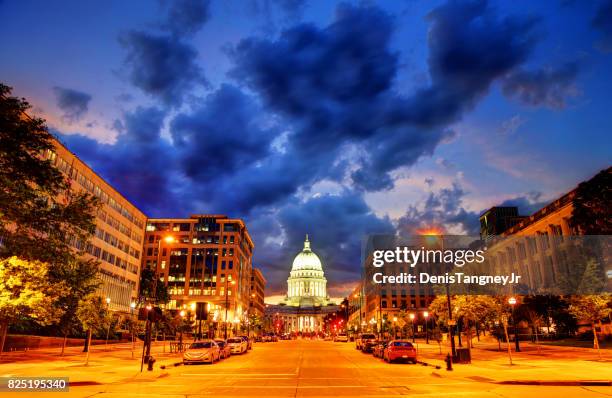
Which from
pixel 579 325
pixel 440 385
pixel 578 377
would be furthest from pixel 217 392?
pixel 579 325

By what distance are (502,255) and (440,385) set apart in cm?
8901

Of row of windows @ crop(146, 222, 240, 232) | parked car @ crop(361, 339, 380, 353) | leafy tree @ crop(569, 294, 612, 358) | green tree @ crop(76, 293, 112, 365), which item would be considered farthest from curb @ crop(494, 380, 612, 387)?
row of windows @ crop(146, 222, 240, 232)

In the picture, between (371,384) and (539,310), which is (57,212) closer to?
(371,384)

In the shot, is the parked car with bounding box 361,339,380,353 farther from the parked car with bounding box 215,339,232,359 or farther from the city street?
the city street

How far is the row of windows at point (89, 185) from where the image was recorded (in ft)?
221

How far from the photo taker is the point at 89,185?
77688 mm

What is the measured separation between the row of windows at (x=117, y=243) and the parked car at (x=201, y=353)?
53.8 m

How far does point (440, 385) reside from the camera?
65.1 ft

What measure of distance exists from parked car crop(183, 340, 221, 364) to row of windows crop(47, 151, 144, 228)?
3417cm

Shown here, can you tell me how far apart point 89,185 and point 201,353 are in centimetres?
5550

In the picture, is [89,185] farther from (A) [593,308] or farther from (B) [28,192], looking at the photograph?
(A) [593,308]

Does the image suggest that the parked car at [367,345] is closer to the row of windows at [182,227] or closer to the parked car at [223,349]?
the parked car at [223,349]

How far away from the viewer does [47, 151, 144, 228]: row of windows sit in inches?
2648

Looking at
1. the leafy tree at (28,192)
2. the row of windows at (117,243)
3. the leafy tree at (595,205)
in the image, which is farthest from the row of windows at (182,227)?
the leafy tree at (28,192)
